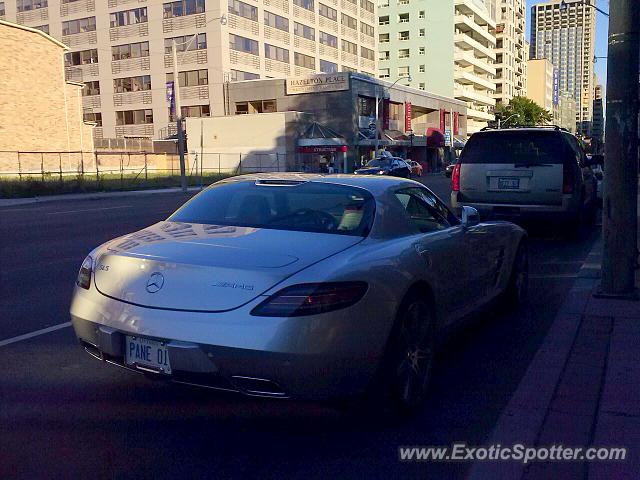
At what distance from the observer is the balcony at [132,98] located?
2435 inches

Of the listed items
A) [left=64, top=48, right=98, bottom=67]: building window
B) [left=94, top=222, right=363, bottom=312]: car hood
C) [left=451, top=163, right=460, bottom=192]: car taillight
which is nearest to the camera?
[left=94, top=222, right=363, bottom=312]: car hood

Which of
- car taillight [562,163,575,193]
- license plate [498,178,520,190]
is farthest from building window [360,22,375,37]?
car taillight [562,163,575,193]

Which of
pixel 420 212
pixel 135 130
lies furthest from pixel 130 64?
pixel 420 212

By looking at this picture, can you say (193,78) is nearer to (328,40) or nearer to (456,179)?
(328,40)

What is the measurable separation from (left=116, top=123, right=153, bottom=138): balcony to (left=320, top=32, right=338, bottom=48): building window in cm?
2042

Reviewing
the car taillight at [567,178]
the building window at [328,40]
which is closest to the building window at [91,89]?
the building window at [328,40]

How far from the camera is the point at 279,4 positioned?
63.8 meters

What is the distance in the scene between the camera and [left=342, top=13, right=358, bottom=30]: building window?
246 ft

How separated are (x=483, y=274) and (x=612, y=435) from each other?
200 centimetres

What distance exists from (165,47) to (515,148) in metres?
54.1

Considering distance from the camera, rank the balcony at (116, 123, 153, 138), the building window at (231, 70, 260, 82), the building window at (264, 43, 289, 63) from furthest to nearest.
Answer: the balcony at (116, 123, 153, 138) < the building window at (264, 43, 289, 63) < the building window at (231, 70, 260, 82)

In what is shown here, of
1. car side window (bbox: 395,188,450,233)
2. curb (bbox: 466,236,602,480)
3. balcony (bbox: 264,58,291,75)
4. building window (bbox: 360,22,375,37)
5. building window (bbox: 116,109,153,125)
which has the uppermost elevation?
building window (bbox: 360,22,375,37)

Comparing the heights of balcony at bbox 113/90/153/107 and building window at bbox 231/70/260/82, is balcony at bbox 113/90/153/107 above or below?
below

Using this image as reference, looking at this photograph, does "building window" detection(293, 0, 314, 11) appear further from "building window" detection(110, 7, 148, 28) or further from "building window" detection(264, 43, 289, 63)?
"building window" detection(110, 7, 148, 28)
